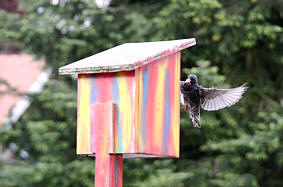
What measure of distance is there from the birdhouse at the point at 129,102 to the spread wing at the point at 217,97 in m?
0.36

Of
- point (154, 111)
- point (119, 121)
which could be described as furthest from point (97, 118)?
point (154, 111)

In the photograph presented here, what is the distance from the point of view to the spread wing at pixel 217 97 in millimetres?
3271

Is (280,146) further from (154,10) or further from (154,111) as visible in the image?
(154,111)

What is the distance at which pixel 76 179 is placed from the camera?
6.26 meters

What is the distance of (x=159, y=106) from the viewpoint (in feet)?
9.52

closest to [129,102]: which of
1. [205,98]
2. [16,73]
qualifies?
[205,98]

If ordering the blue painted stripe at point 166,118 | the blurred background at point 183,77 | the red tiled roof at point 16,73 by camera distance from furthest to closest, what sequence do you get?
the red tiled roof at point 16,73
the blurred background at point 183,77
the blue painted stripe at point 166,118

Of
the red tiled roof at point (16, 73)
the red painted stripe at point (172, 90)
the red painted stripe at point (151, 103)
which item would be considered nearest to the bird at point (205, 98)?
the red painted stripe at point (172, 90)

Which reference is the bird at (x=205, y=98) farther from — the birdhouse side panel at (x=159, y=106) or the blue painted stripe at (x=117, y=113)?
the blue painted stripe at (x=117, y=113)

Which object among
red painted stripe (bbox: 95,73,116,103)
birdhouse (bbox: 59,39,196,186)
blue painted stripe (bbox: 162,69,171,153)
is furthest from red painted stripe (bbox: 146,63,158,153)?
red painted stripe (bbox: 95,73,116,103)

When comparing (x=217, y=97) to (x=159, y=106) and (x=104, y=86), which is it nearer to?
(x=159, y=106)

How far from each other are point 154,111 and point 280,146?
10.6ft

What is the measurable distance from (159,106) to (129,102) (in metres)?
0.25

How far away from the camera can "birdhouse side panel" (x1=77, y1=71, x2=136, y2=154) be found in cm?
269
